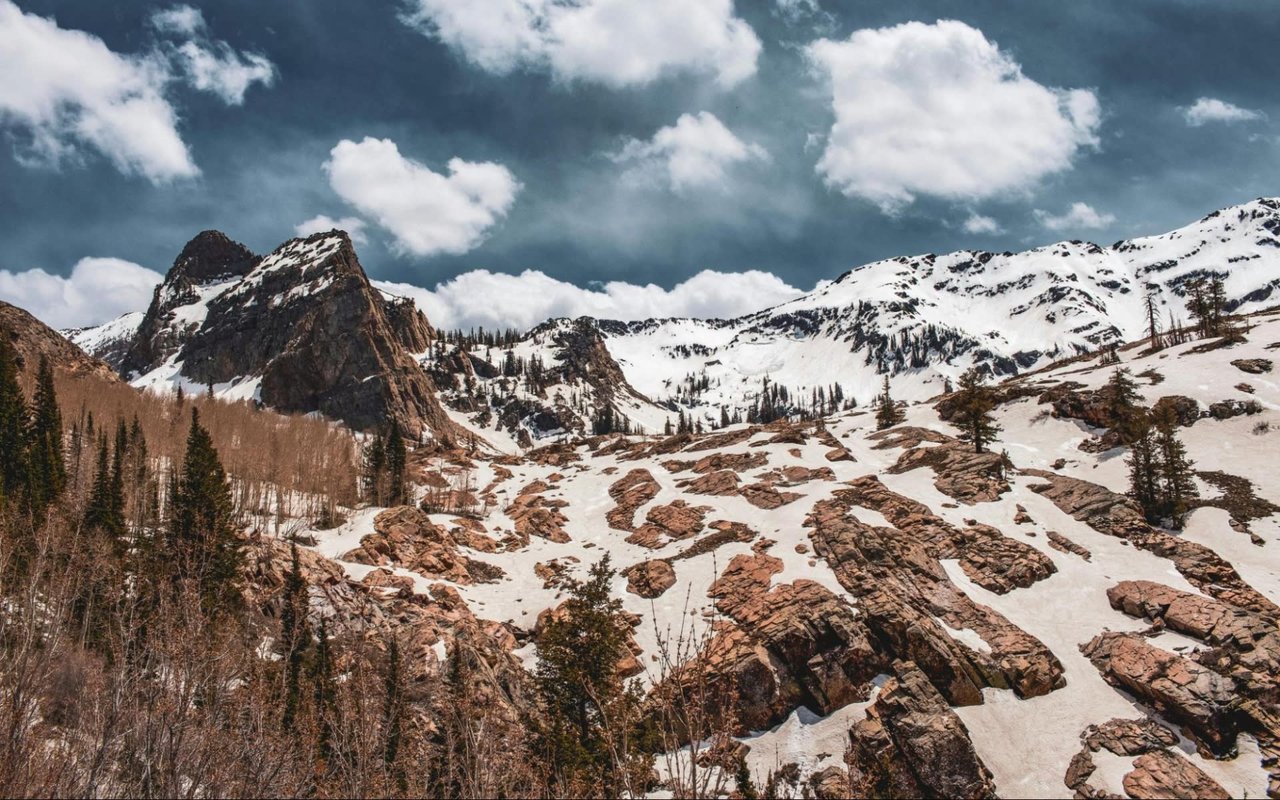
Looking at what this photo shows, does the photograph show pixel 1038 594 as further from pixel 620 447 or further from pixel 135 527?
pixel 620 447

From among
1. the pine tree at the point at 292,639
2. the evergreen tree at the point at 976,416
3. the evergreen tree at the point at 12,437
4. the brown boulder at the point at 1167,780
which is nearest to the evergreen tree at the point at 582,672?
the pine tree at the point at 292,639

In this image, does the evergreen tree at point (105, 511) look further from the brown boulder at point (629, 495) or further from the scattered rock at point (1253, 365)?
the scattered rock at point (1253, 365)

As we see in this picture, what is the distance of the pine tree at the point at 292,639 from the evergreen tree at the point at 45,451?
77.6 ft

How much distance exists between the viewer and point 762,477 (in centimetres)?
6962

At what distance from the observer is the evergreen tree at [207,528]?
37156 millimetres

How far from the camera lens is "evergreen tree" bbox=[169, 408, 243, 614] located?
3716 centimetres

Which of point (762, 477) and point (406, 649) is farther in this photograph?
point (762, 477)

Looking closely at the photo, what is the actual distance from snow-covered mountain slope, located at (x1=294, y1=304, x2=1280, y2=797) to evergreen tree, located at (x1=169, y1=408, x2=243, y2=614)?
916cm

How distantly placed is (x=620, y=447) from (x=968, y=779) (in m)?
89.7

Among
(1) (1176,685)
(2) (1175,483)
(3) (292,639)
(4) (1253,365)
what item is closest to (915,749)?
(1) (1176,685)

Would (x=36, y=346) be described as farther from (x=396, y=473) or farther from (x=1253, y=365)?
(x=1253, y=365)

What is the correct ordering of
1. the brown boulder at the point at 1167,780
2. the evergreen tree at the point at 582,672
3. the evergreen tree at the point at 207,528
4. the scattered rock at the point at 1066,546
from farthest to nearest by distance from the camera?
the scattered rock at the point at 1066,546, the evergreen tree at the point at 207,528, the evergreen tree at the point at 582,672, the brown boulder at the point at 1167,780

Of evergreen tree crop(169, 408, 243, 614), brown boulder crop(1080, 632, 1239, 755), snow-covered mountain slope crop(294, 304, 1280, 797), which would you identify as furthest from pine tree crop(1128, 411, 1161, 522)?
evergreen tree crop(169, 408, 243, 614)

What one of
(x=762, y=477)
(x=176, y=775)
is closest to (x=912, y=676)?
(x=176, y=775)
